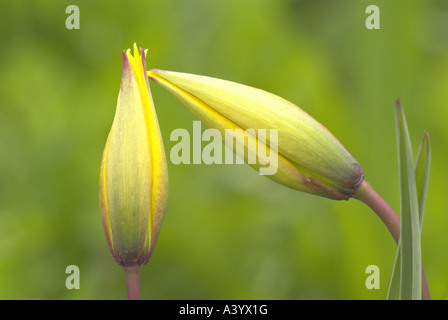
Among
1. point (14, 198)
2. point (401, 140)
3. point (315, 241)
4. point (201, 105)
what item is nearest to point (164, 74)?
point (201, 105)

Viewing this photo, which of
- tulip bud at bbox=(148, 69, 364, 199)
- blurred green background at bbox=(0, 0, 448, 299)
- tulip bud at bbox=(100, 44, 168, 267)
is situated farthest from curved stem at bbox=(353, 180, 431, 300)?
blurred green background at bbox=(0, 0, 448, 299)

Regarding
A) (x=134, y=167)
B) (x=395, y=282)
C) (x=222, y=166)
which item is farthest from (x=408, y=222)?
(x=222, y=166)

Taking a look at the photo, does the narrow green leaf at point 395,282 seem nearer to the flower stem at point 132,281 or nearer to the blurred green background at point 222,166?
the flower stem at point 132,281

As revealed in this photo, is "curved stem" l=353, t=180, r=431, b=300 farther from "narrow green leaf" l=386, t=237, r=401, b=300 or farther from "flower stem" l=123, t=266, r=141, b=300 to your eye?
"flower stem" l=123, t=266, r=141, b=300

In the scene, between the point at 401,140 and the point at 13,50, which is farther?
the point at 13,50

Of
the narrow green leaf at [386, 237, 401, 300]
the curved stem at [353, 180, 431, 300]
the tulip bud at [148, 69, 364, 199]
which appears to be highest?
the tulip bud at [148, 69, 364, 199]

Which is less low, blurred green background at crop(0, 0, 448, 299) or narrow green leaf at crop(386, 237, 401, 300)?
blurred green background at crop(0, 0, 448, 299)
